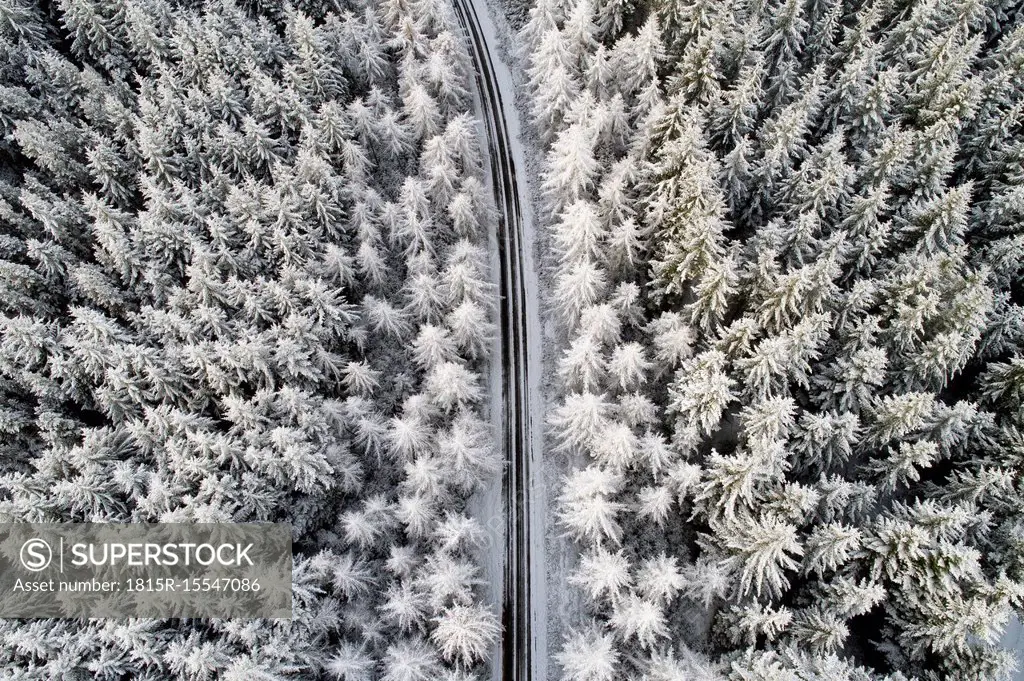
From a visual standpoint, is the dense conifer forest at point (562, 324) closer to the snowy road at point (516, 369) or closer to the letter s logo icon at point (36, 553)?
the snowy road at point (516, 369)

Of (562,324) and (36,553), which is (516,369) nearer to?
(562,324)

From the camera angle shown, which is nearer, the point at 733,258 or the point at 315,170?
the point at 733,258

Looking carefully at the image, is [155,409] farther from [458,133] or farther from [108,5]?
[108,5]

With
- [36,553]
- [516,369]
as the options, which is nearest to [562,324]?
[516,369]

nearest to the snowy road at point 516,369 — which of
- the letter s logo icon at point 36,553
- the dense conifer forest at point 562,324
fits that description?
the dense conifer forest at point 562,324

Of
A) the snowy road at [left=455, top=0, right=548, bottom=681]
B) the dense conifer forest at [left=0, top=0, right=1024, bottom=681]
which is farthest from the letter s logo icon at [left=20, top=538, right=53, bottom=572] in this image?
the snowy road at [left=455, top=0, right=548, bottom=681]

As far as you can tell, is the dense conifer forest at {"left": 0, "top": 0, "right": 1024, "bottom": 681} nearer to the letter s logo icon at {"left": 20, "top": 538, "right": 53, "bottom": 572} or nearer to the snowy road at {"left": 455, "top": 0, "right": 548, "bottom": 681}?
the snowy road at {"left": 455, "top": 0, "right": 548, "bottom": 681}

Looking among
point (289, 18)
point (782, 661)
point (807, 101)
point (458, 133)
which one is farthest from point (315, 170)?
point (782, 661)
